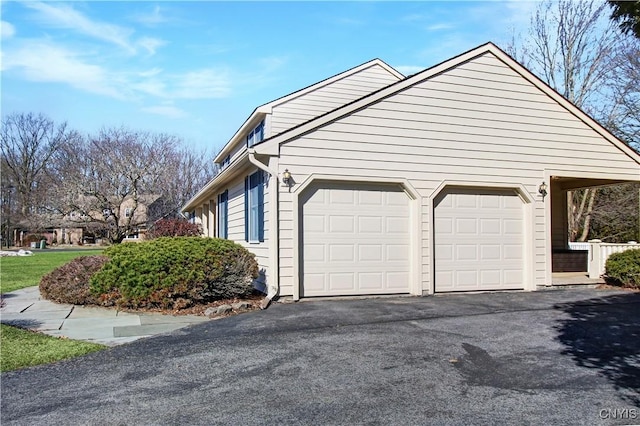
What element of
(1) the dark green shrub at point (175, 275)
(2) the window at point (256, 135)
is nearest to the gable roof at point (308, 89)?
(2) the window at point (256, 135)

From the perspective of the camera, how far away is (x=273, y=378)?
4805 millimetres

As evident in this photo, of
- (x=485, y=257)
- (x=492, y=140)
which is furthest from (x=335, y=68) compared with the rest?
(x=485, y=257)

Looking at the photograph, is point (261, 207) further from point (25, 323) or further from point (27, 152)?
point (27, 152)

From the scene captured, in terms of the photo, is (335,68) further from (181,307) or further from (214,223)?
(181,307)

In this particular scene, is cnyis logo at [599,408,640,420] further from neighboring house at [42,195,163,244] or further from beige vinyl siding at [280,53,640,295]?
neighboring house at [42,195,163,244]

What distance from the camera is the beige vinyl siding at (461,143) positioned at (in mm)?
9898

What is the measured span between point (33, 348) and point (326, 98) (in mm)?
13171

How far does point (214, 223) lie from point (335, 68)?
26.2 ft

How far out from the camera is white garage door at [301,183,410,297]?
31.9ft

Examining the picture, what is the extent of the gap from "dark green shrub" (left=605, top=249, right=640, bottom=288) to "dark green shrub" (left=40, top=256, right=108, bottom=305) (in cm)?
1207

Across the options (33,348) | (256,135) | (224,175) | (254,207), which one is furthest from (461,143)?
(33,348)

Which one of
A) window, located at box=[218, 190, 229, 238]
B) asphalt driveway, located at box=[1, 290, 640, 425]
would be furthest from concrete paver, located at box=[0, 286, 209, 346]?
window, located at box=[218, 190, 229, 238]

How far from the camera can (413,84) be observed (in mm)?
10594

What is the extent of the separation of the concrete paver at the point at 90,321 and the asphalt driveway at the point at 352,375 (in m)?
0.52
